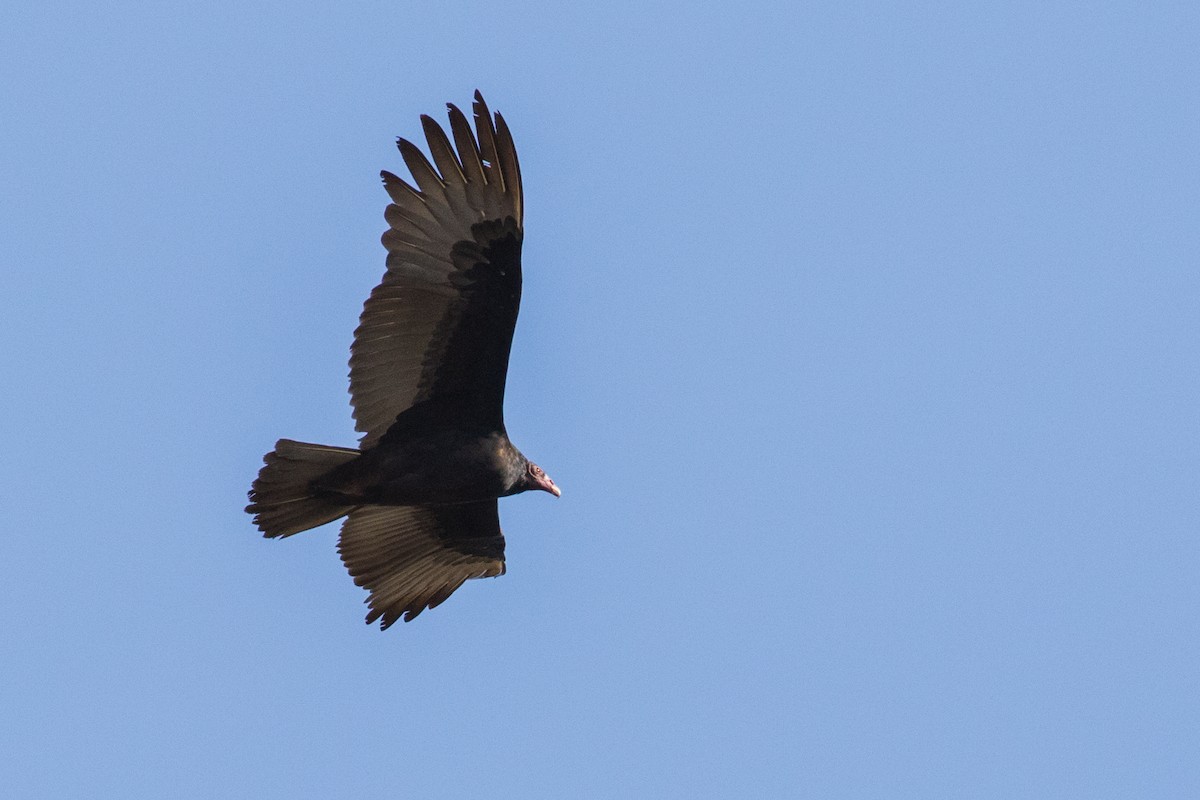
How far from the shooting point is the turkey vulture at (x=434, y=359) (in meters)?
12.6

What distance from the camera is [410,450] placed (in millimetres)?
13117

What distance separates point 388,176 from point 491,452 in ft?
6.83

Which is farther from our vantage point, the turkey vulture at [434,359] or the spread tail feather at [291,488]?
the spread tail feather at [291,488]

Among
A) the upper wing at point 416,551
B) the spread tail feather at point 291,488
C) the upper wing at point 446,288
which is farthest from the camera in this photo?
the upper wing at point 416,551

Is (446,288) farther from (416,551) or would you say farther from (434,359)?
(416,551)

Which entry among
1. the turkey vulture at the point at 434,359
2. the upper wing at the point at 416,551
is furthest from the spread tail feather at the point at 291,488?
the upper wing at the point at 416,551

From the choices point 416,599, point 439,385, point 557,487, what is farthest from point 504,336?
point 416,599

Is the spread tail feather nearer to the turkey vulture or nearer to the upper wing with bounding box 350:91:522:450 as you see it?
the turkey vulture

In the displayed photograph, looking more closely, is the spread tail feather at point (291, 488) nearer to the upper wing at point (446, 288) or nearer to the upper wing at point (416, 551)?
the upper wing at point (446, 288)

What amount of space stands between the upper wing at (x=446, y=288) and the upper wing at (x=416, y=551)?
1.19 metres

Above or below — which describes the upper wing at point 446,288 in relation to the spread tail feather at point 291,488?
above

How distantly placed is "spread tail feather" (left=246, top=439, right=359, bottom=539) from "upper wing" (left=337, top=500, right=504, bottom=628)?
2.93 ft

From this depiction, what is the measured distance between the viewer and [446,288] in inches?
505

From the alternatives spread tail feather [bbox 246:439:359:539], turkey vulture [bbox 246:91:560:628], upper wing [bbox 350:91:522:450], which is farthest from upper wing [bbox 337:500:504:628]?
upper wing [bbox 350:91:522:450]
